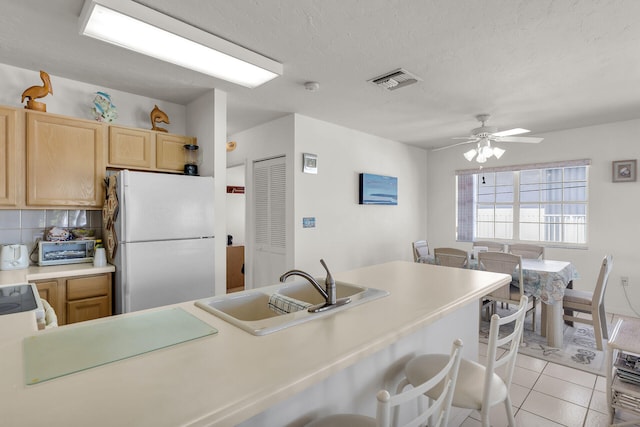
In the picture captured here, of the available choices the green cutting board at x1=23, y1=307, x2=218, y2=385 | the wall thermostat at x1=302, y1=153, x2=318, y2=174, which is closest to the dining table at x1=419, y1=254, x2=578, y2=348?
the wall thermostat at x1=302, y1=153, x2=318, y2=174

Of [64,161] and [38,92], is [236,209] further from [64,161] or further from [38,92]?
[38,92]

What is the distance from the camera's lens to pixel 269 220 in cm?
409

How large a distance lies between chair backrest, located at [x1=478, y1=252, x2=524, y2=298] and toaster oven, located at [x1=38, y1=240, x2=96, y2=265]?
11.8 feet

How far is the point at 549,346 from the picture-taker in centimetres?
308

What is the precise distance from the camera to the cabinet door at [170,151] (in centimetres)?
301

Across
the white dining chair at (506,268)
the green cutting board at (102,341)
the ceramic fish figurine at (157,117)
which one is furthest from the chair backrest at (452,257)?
the ceramic fish figurine at (157,117)

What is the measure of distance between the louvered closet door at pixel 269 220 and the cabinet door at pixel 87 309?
181 cm

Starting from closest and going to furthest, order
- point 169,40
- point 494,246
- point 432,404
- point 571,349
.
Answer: point 432,404
point 169,40
point 571,349
point 494,246

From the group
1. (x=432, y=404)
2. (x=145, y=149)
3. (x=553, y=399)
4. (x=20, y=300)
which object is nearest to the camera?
(x=432, y=404)

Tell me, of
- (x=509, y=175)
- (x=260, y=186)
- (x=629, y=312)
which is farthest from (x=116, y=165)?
(x=629, y=312)

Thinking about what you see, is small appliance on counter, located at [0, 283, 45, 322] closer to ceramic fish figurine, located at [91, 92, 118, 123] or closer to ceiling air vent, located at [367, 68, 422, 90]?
ceramic fish figurine, located at [91, 92, 118, 123]

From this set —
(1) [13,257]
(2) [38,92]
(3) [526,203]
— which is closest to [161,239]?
(1) [13,257]

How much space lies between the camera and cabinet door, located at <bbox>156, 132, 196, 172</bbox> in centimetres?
301

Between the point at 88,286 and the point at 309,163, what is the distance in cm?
241
